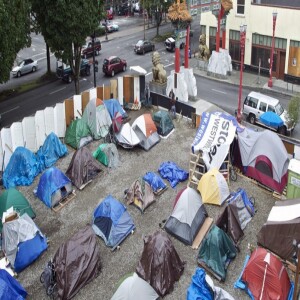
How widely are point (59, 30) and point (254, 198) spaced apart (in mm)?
17823

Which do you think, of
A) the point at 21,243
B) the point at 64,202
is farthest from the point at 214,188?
the point at 21,243

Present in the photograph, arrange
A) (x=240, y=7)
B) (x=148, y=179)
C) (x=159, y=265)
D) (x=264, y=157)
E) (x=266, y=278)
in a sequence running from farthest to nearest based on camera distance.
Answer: (x=240, y=7)
(x=148, y=179)
(x=264, y=157)
(x=159, y=265)
(x=266, y=278)

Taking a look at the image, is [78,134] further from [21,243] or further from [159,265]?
[159,265]

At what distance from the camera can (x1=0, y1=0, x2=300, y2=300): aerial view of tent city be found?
1614 centimetres

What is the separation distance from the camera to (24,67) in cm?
4088

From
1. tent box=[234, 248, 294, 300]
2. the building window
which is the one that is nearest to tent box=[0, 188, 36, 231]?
tent box=[234, 248, 294, 300]

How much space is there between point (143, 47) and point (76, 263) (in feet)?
111

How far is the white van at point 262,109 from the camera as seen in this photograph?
28750 millimetres

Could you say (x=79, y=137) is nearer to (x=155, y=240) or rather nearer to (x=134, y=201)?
(x=134, y=201)

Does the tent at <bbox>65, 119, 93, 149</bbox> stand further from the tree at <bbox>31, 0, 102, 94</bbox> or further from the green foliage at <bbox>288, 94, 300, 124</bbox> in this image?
the green foliage at <bbox>288, 94, 300, 124</bbox>

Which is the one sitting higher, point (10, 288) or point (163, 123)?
point (163, 123)

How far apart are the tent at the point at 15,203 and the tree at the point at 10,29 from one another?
956cm

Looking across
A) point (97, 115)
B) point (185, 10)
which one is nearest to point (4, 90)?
point (97, 115)

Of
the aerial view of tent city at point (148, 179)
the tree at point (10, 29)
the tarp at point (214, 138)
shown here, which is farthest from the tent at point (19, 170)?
the tarp at point (214, 138)
